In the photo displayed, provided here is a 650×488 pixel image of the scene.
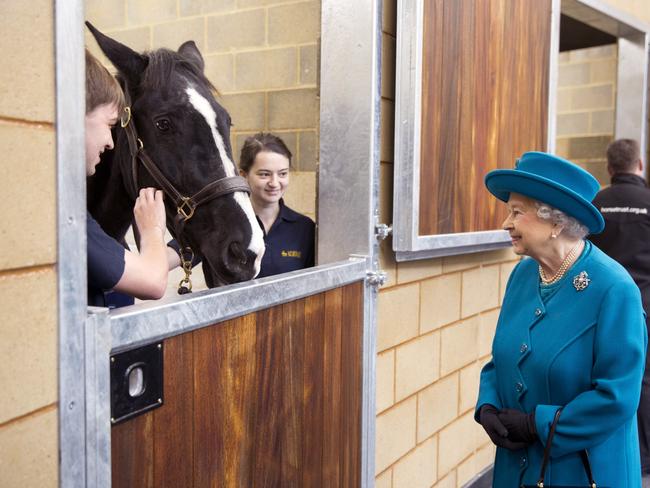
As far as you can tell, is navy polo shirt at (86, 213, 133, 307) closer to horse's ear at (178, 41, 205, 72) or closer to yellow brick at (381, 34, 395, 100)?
horse's ear at (178, 41, 205, 72)

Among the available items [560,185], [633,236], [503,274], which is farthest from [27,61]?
[633,236]

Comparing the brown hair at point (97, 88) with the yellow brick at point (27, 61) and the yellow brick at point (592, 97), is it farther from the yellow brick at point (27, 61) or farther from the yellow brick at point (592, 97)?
the yellow brick at point (592, 97)

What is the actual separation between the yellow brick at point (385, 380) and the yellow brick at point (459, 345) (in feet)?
1.36

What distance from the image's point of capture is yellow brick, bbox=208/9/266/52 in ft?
9.23

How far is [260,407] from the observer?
64.1 inches

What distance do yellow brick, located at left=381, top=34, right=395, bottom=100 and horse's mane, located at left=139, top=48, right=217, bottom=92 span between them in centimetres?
59

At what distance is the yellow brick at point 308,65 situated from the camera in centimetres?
266

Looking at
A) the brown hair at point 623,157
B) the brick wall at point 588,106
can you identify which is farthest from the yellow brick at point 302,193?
the brick wall at point 588,106

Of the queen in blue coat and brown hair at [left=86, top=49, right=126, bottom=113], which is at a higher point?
brown hair at [left=86, top=49, right=126, bottom=113]

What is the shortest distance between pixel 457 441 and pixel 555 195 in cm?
162

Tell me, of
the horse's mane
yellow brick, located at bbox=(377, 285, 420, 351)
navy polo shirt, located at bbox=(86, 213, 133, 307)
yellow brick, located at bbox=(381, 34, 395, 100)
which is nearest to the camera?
navy polo shirt, located at bbox=(86, 213, 133, 307)

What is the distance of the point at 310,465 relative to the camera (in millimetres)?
1877

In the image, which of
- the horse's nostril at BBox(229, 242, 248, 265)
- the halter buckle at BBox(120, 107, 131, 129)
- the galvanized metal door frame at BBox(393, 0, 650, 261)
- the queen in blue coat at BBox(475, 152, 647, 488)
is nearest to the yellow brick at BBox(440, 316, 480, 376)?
the galvanized metal door frame at BBox(393, 0, 650, 261)

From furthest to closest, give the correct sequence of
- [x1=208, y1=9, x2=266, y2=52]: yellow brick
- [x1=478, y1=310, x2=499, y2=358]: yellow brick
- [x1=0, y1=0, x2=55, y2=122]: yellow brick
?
[x1=478, y1=310, x2=499, y2=358]: yellow brick < [x1=208, y1=9, x2=266, y2=52]: yellow brick < [x1=0, y1=0, x2=55, y2=122]: yellow brick
